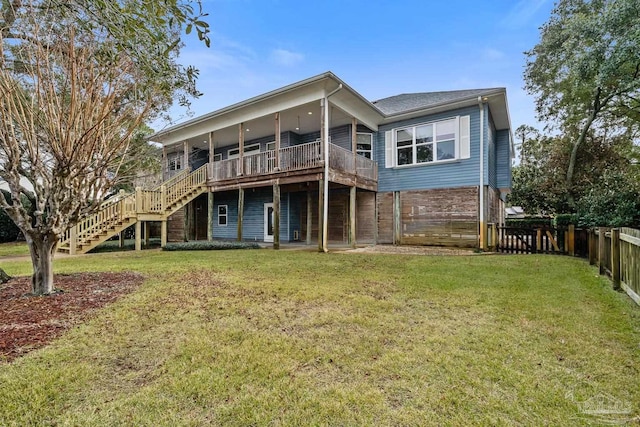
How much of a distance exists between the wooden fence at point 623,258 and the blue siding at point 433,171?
5.70 meters

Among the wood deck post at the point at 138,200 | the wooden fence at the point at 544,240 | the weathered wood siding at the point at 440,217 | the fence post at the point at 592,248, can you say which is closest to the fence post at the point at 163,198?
the wood deck post at the point at 138,200

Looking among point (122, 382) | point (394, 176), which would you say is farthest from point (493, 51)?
point (122, 382)

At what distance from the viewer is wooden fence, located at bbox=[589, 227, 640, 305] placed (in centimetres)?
432

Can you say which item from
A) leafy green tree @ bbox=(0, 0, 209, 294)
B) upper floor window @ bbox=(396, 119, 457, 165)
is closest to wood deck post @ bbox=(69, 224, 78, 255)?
leafy green tree @ bbox=(0, 0, 209, 294)

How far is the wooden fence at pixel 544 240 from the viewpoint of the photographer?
9.44 metres

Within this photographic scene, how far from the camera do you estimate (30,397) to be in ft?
6.93

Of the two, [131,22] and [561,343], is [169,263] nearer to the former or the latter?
[131,22]

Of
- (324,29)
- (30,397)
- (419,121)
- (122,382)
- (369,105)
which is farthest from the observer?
(324,29)

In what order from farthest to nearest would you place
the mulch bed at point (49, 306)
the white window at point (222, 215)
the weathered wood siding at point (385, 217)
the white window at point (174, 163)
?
the white window at point (174, 163) → the white window at point (222, 215) → the weathered wood siding at point (385, 217) → the mulch bed at point (49, 306)

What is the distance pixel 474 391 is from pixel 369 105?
37.4ft

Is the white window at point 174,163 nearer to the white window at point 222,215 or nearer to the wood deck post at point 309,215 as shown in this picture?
the white window at point 222,215

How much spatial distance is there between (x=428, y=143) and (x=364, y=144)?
2916 millimetres

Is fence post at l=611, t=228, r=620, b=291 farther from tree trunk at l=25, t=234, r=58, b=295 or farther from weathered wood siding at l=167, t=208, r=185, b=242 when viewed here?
weathered wood siding at l=167, t=208, r=185, b=242

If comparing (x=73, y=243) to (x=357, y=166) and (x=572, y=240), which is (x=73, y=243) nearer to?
(x=357, y=166)
